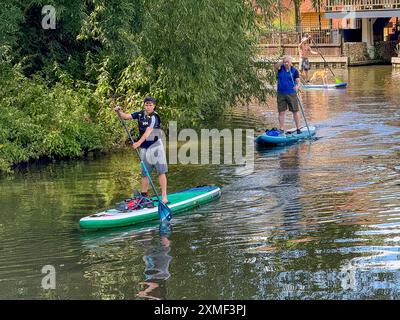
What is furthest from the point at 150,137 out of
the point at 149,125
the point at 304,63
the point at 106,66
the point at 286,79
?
the point at 304,63

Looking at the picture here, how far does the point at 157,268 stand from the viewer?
32.2ft

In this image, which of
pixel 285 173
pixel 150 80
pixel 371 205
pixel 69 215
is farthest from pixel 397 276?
pixel 150 80

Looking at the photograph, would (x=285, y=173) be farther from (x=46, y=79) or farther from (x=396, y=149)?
(x=46, y=79)

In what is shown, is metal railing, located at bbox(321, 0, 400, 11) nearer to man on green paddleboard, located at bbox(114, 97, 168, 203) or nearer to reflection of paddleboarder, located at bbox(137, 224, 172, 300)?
man on green paddleboard, located at bbox(114, 97, 168, 203)

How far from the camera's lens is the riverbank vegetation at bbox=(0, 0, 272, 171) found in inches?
671

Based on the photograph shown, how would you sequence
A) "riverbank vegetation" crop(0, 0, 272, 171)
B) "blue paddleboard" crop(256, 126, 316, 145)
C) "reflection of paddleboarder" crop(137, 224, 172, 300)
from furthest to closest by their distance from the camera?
"blue paddleboard" crop(256, 126, 316, 145)
"riverbank vegetation" crop(0, 0, 272, 171)
"reflection of paddleboarder" crop(137, 224, 172, 300)

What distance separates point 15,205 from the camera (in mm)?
13961

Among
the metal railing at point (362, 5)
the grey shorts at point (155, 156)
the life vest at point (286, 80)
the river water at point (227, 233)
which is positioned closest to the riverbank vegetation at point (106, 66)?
the river water at point (227, 233)

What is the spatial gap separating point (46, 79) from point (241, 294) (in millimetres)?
12553

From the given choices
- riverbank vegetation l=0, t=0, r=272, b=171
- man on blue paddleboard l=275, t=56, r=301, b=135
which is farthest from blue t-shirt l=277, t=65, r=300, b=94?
riverbank vegetation l=0, t=0, r=272, b=171

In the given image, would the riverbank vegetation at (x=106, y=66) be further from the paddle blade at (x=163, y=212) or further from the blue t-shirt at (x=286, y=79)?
the paddle blade at (x=163, y=212)

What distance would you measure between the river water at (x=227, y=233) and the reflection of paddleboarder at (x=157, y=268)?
0.04 ft

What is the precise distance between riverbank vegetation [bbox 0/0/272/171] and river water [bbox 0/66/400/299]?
0.79 meters

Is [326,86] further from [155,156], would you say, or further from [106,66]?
[155,156]
